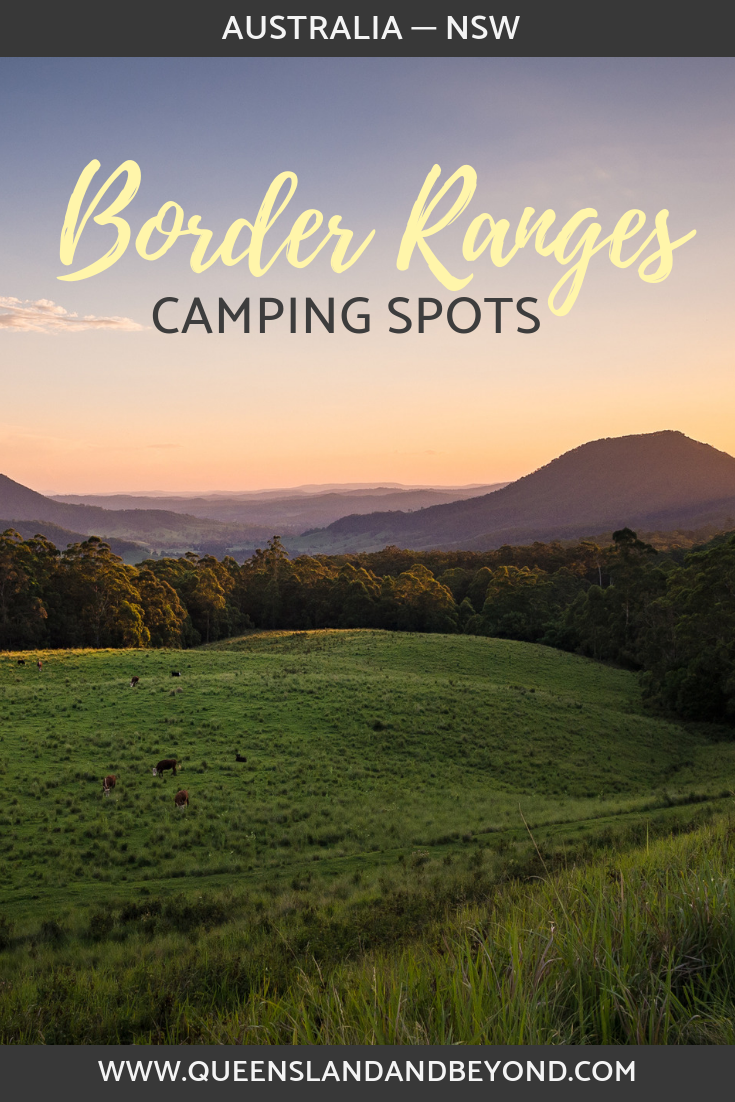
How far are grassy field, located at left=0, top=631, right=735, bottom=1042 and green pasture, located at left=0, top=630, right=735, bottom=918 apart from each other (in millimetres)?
108

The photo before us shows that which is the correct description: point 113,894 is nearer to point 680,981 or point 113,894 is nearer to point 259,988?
point 259,988

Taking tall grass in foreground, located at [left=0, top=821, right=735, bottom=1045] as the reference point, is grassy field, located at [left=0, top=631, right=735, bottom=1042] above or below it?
below

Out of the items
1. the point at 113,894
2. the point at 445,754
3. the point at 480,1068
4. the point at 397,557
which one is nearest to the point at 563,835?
the point at 113,894

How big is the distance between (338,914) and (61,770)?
14.4 metres

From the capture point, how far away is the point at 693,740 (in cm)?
3650

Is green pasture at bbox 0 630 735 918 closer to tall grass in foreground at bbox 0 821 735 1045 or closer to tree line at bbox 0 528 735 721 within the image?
tree line at bbox 0 528 735 721

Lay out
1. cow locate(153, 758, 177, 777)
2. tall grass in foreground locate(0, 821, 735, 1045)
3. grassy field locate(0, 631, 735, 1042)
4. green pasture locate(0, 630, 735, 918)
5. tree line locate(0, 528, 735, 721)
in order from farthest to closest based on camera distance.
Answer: tree line locate(0, 528, 735, 721) < cow locate(153, 758, 177, 777) < green pasture locate(0, 630, 735, 918) < grassy field locate(0, 631, 735, 1042) < tall grass in foreground locate(0, 821, 735, 1045)

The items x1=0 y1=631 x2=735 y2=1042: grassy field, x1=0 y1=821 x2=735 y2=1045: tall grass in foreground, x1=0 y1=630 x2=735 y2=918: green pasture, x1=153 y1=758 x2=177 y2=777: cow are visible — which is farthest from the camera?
x1=153 y1=758 x2=177 y2=777: cow

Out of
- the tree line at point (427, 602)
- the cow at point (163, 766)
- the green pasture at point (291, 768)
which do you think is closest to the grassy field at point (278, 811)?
the green pasture at point (291, 768)

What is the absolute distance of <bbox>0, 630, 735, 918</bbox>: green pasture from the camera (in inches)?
603

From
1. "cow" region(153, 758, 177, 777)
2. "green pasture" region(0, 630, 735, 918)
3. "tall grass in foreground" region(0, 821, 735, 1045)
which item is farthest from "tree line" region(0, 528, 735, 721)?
"tall grass in foreground" region(0, 821, 735, 1045)

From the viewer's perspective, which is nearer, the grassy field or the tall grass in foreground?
the tall grass in foreground

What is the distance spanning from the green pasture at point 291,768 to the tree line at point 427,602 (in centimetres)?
597

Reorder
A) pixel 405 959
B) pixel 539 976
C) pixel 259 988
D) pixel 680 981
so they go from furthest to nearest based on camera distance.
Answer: pixel 259 988 → pixel 405 959 → pixel 680 981 → pixel 539 976
